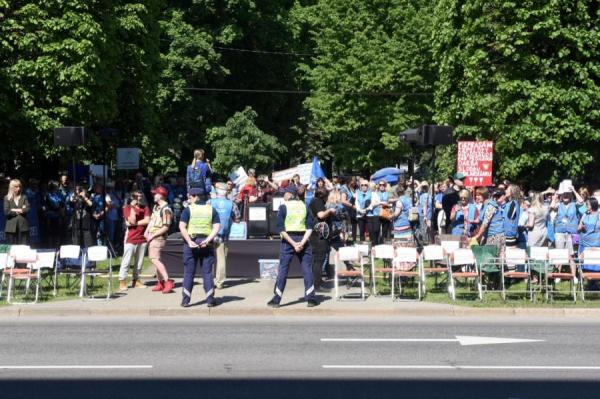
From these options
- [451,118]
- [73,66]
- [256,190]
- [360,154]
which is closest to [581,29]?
[451,118]

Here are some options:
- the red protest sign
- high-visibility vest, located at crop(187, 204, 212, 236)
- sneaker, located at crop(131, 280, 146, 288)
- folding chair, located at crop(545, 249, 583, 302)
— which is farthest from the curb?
the red protest sign

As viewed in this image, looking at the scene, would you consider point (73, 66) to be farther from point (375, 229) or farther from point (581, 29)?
point (581, 29)

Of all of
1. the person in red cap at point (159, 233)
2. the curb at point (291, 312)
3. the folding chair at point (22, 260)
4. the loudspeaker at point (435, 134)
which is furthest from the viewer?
the loudspeaker at point (435, 134)

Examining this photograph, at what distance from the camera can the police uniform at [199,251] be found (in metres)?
18.9

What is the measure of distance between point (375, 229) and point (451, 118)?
1398 cm

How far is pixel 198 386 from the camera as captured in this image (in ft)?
38.2

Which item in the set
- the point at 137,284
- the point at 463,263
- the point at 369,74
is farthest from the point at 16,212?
the point at 369,74

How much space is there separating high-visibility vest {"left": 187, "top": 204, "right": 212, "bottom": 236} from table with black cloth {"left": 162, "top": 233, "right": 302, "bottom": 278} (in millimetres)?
3740

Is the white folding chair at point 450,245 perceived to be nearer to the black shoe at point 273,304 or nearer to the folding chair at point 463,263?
the folding chair at point 463,263

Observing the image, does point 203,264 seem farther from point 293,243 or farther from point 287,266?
point 293,243

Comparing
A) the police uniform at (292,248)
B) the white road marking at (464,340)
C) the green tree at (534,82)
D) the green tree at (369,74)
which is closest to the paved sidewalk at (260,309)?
the police uniform at (292,248)

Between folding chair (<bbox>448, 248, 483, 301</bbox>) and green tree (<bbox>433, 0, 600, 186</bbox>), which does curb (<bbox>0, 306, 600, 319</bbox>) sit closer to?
folding chair (<bbox>448, 248, 483, 301</bbox>)

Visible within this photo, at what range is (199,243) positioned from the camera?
1884 centimetres

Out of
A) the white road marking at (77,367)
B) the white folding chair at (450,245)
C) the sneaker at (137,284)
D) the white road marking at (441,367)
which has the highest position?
the white folding chair at (450,245)
